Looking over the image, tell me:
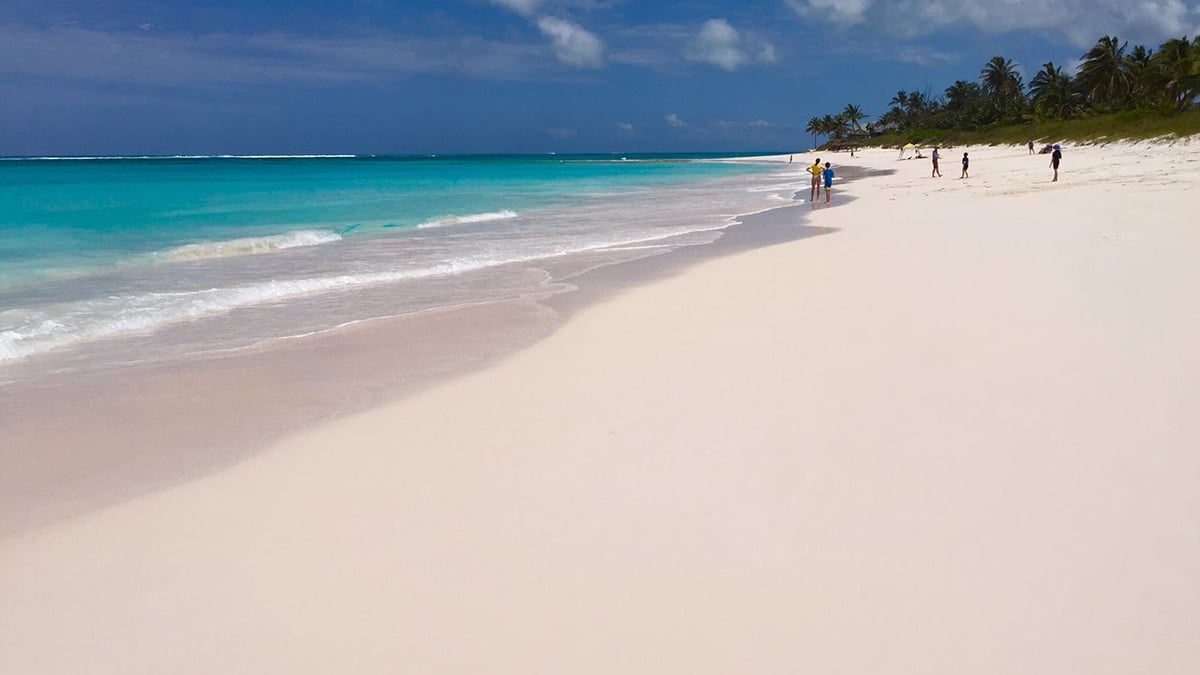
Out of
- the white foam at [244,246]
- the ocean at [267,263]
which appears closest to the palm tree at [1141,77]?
the ocean at [267,263]

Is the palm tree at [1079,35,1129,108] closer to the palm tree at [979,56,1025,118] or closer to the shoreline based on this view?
the palm tree at [979,56,1025,118]

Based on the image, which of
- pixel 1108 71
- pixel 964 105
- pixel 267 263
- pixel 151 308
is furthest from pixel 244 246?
pixel 964 105

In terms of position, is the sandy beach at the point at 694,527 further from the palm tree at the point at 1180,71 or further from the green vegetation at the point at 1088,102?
the palm tree at the point at 1180,71

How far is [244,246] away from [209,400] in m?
11.7

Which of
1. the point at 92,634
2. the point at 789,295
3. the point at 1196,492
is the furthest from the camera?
the point at 789,295

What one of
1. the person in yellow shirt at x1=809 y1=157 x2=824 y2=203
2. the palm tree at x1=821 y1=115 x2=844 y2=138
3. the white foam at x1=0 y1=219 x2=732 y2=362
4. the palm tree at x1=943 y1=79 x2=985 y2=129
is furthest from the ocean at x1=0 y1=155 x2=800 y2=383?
the palm tree at x1=821 y1=115 x2=844 y2=138

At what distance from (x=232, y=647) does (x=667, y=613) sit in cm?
155

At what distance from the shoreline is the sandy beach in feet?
0.57

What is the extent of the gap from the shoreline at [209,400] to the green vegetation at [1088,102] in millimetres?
34275

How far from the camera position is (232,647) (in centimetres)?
283

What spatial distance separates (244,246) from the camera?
1631cm

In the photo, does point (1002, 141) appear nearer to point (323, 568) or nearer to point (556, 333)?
point (556, 333)

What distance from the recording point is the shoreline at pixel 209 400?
4.32 m

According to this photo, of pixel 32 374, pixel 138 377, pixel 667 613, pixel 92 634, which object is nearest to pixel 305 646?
pixel 92 634
